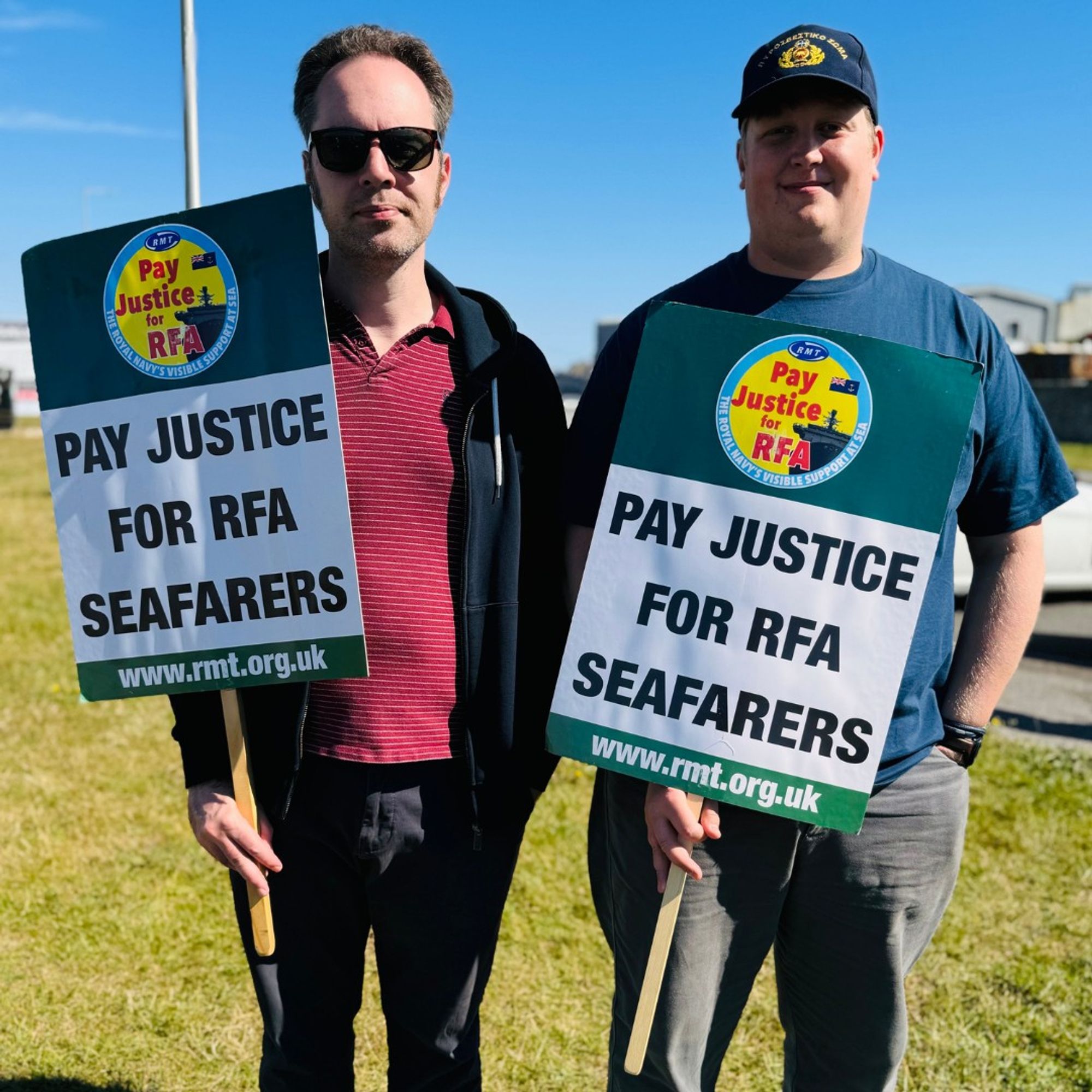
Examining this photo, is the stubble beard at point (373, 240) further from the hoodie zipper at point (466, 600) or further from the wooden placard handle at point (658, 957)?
the wooden placard handle at point (658, 957)

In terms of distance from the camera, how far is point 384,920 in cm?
219

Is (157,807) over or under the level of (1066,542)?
under

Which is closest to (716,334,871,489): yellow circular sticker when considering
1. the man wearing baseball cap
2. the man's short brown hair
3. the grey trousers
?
the man wearing baseball cap

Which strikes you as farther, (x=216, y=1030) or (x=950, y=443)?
(x=216, y=1030)

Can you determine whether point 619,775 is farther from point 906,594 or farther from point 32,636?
point 32,636

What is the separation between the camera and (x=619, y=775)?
217 cm

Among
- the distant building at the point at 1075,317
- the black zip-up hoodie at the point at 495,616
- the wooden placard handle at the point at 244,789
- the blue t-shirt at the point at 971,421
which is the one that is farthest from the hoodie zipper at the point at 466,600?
the distant building at the point at 1075,317

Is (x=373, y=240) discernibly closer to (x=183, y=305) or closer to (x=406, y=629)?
(x=183, y=305)

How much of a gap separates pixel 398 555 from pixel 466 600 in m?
0.16

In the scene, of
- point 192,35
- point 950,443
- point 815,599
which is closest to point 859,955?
point 815,599

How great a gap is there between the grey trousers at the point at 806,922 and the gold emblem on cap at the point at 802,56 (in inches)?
52.7

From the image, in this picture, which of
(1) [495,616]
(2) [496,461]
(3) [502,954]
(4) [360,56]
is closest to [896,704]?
(1) [495,616]

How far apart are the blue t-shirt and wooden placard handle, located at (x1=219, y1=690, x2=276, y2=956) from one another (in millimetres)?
760

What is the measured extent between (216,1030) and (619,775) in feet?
6.04
